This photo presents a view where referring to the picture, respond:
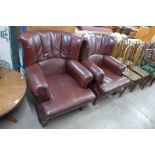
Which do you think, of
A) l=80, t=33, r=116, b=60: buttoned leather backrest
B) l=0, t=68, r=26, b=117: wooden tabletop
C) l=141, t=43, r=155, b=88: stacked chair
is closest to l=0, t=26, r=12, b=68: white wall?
l=0, t=68, r=26, b=117: wooden tabletop

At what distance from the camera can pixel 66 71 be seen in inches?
81.3

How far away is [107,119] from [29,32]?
5.09 ft

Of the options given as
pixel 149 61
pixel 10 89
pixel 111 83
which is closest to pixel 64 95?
pixel 10 89

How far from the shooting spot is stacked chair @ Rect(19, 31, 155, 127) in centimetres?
152

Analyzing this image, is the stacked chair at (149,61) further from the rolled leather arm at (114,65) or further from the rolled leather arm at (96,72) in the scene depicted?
the rolled leather arm at (96,72)

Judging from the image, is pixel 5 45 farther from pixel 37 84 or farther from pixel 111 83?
pixel 111 83

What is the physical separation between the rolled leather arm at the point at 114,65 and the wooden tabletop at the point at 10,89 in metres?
1.42

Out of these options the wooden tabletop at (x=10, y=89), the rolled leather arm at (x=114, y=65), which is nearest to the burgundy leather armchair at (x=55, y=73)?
the wooden tabletop at (x=10, y=89)

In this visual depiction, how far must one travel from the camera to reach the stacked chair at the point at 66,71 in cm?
152

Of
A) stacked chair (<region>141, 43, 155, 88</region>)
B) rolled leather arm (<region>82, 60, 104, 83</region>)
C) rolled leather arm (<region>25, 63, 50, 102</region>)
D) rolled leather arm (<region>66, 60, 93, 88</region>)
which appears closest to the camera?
rolled leather arm (<region>25, 63, 50, 102</region>)

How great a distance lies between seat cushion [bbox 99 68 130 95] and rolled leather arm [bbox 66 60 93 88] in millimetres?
284

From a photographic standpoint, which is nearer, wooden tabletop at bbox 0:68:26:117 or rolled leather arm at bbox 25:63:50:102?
wooden tabletop at bbox 0:68:26:117

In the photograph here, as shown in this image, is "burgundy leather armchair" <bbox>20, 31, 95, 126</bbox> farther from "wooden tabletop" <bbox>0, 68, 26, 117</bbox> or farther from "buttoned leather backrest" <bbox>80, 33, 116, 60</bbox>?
"buttoned leather backrest" <bbox>80, 33, 116, 60</bbox>

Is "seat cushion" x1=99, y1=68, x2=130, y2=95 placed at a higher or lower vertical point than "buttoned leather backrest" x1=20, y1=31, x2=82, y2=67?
lower
